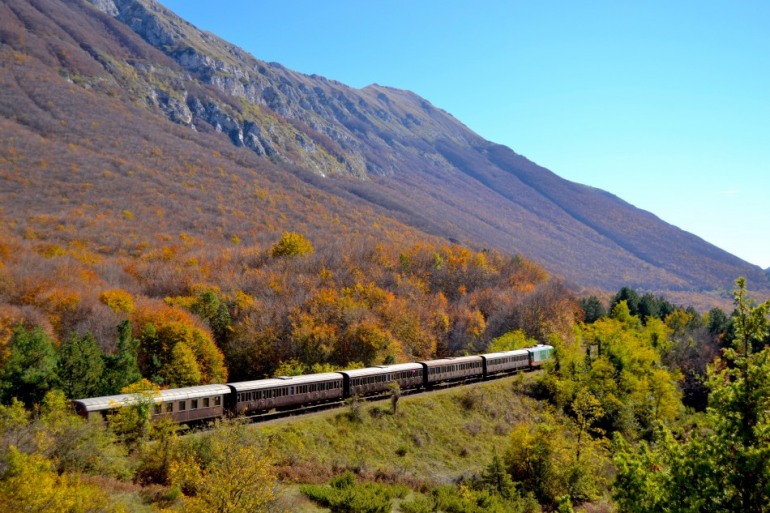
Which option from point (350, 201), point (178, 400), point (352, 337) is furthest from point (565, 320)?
point (350, 201)

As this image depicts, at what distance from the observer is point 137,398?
89.9 feet

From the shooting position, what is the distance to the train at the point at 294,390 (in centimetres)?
2859

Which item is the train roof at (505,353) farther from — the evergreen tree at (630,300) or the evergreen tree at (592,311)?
the evergreen tree at (630,300)

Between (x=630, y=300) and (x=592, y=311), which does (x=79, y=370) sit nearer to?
(x=592, y=311)

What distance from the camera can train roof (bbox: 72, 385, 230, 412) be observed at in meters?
27.0

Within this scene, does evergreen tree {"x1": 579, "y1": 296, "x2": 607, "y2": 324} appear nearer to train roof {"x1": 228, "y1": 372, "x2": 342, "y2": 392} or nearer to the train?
the train

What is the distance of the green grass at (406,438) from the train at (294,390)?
1.42 meters

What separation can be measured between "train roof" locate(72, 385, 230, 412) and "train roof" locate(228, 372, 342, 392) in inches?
45.2

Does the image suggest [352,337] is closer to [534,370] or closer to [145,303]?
[534,370]

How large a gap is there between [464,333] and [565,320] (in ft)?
46.6

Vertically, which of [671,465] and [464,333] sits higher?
[671,465]

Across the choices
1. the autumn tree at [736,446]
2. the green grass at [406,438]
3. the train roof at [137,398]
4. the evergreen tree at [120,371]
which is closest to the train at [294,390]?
the train roof at [137,398]

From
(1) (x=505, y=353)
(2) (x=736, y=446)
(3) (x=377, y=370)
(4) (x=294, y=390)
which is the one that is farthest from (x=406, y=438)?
(2) (x=736, y=446)

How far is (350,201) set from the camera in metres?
183
